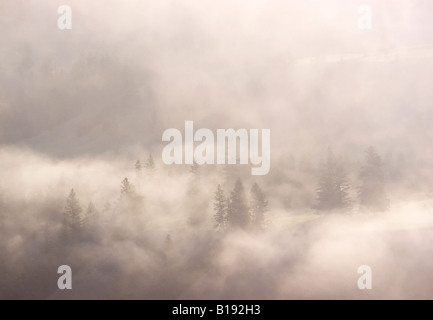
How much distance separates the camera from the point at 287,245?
109625 mm

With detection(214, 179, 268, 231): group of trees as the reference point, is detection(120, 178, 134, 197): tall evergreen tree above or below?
above

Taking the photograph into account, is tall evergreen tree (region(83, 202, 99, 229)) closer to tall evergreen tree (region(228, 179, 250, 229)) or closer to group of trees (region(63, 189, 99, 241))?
group of trees (region(63, 189, 99, 241))

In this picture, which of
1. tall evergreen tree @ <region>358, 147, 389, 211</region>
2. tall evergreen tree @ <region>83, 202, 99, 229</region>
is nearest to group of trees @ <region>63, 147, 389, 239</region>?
tall evergreen tree @ <region>358, 147, 389, 211</region>

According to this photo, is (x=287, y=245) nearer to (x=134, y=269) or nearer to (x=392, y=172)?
(x=134, y=269)

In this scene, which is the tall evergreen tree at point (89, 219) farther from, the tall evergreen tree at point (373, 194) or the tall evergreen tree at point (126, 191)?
the tall evergreen tree at point (373, 194)

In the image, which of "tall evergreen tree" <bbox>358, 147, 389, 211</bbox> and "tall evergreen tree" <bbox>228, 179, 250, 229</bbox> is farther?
"tall evergreen tree" <bbox>358, 147, 389, 211</bbox>

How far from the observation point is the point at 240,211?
378 ft

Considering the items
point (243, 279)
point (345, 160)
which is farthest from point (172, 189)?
point (345, 160)

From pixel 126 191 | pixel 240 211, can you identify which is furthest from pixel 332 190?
pixel 126 191

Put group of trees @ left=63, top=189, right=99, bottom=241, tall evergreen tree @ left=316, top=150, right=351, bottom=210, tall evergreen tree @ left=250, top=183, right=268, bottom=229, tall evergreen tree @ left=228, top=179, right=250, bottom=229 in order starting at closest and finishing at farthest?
tall evergreen tree @ left=228, top=179, right=250, bottom=229
tall evergreen tree @ left=316, top=150, right=351, bottom=210
tall evergreen tree @ left=250, top=183, right=268, bottom=229
group of trees @ left=63, top=189, right=99, bottom=241

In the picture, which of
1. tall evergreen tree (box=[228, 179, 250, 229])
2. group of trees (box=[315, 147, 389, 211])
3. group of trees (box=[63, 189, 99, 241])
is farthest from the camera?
group of trees (box=[63, 189, 99, 241])

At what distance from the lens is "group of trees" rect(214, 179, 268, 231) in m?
114

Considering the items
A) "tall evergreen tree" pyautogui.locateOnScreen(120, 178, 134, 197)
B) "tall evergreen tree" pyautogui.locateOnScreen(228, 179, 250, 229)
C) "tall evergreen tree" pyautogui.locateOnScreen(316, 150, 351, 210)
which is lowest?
"tall evergreen tree" pyautogui.locateOnScreen(228, 179, 250, 229)
